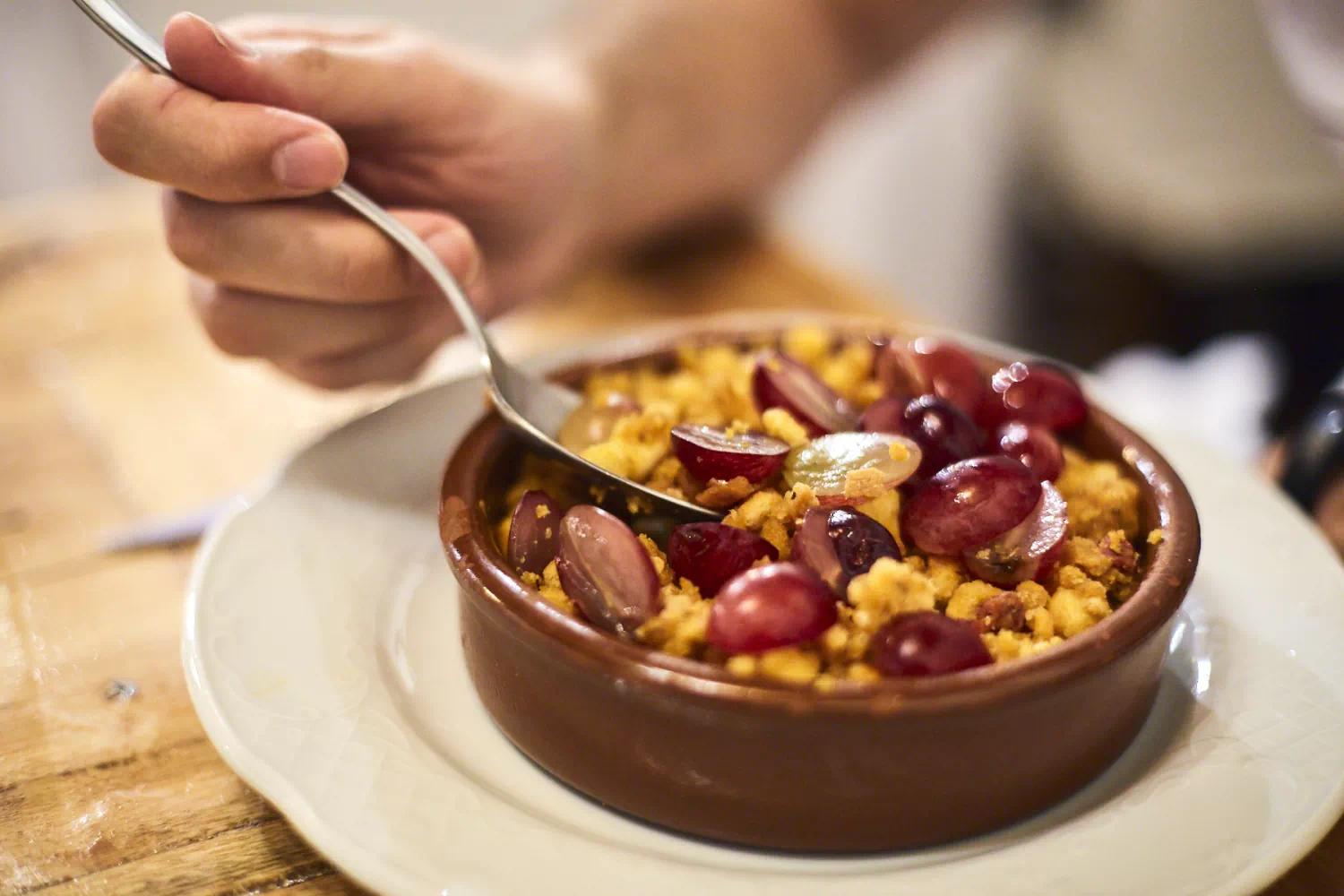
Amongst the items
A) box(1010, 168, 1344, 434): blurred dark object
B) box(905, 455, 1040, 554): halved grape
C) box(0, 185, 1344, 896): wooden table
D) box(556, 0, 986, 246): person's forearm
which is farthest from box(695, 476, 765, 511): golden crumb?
box(1010, 168, 1344, 434): blurred dark object

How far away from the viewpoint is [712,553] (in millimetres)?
659

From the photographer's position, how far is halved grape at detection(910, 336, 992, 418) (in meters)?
0.86

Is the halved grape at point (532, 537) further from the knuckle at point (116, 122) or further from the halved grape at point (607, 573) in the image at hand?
the knuckle at point (116, 122)

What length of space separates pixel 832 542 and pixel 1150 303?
6.64 feet

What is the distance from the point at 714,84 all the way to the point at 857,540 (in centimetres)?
109

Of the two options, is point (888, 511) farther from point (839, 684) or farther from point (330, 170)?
point (330, 170)

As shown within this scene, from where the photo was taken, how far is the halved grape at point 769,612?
0.58 m

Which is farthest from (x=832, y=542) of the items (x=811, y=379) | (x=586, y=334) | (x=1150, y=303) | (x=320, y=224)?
(x=1150, y=303)

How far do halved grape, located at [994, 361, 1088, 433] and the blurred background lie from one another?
3.50ft

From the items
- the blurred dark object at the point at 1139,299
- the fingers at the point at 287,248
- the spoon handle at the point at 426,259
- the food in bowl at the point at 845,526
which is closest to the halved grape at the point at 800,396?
the food in bowl at the point at 845,526

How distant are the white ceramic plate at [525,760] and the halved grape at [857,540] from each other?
0.42 feet

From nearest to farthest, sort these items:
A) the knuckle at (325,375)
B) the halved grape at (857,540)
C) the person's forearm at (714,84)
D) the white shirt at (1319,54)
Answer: the halved grape at (857,540), the knuckle at (325,375), the white shirt at (1319,54), the person's forearm at (714,84)

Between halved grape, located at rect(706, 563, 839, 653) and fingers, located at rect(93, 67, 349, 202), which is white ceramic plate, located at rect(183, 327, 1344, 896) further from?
fingers, located at rect(93, 67, 349, 202)

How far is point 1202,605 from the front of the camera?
0.80 m
